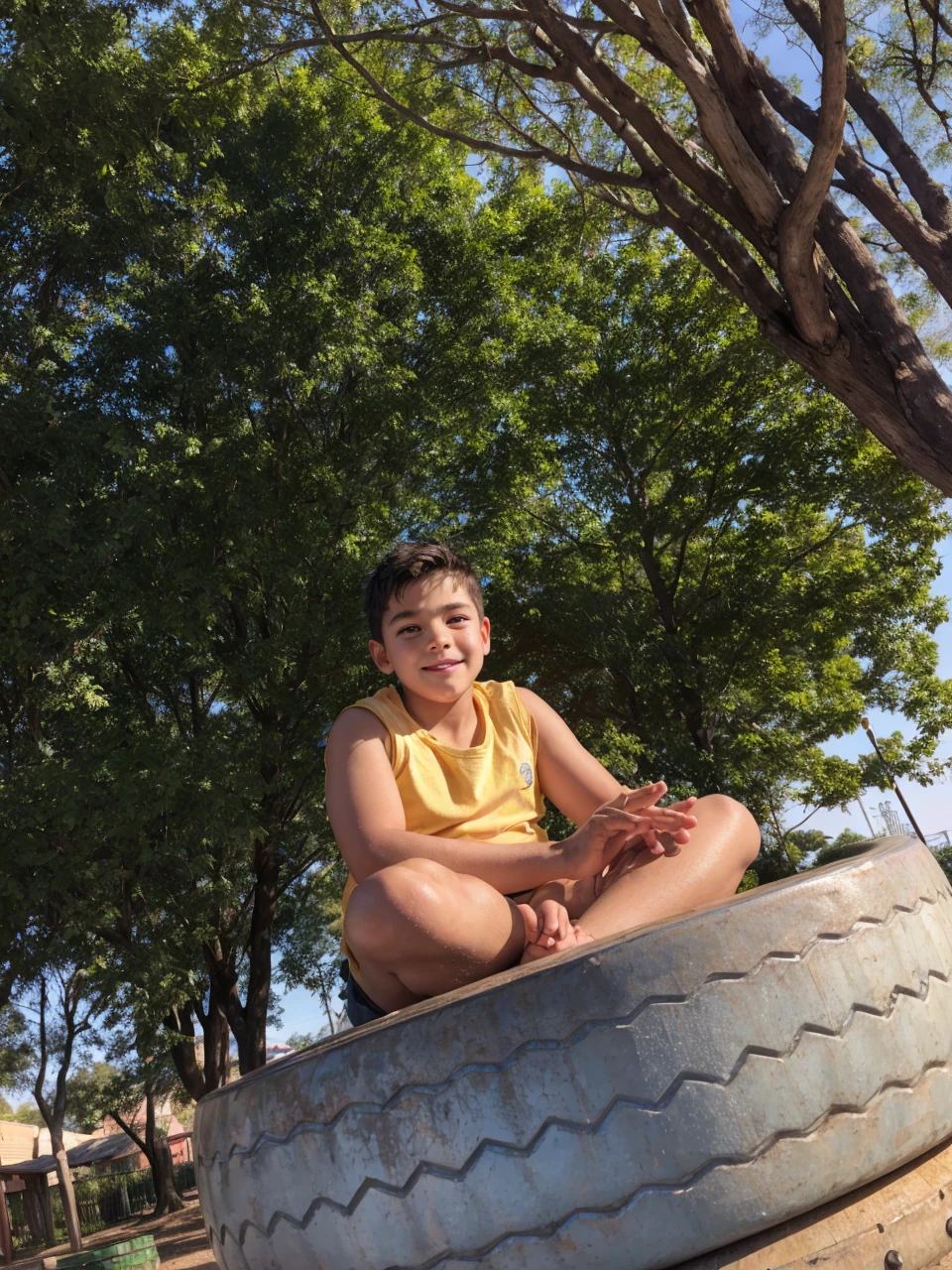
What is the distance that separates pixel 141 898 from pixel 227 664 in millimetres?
2818

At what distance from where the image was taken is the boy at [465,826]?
1440 millimetres

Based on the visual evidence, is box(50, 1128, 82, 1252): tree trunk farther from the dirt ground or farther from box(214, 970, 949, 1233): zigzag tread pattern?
box(214, 970, 949, 1233): zigzag tread pattern

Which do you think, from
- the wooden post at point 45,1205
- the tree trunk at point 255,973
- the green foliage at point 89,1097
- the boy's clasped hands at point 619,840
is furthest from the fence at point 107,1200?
the boy's clasped hands at point 619,840

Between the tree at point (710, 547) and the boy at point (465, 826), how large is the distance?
991 centimetres

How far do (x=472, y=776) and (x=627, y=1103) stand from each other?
123 cm

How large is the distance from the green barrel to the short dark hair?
856cm

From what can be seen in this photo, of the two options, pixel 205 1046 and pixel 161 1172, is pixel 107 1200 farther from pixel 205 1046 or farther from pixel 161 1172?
pixel 205 1046

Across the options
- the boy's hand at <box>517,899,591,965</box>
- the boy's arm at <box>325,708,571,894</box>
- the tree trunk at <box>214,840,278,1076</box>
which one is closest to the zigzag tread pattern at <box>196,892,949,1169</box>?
the boy's hand at <box>517,899,591,965</box>

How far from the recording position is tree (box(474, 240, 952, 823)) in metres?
12.8

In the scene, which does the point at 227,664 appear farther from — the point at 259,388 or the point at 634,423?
the point at 634,423

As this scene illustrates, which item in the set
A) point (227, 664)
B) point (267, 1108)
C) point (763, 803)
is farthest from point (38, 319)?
point (267, 1108)

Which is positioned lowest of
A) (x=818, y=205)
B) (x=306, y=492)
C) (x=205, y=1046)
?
(x=205, y=1046)

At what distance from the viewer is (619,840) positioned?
1657 millimetres

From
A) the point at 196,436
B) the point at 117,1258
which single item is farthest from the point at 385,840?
the point at 117,1258
